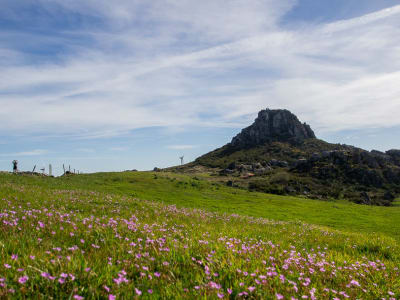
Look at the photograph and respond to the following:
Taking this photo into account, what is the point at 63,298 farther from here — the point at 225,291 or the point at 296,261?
the point at 296,261

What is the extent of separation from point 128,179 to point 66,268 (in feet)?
186

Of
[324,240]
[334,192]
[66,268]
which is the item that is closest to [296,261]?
[66,268]

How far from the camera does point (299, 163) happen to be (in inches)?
5344

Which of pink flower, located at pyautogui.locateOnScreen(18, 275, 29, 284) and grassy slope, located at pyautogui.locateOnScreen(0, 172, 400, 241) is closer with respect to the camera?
pink flower, located at pyautogui.locateOnScreen(18, 275, 29, 284)

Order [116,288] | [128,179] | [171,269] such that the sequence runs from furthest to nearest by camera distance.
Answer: [128,179], [171,269], [116,288]

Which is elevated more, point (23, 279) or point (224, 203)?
point (23, 279)

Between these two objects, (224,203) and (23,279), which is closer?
(23,279)

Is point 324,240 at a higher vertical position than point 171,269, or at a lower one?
lower

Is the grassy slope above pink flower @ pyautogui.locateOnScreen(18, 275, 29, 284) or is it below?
below

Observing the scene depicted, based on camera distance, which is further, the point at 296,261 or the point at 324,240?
the point at 324,240

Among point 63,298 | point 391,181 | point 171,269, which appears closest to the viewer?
point 63,298

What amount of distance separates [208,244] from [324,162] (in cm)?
13437

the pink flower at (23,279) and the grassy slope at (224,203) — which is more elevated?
the pink flower at (23,279)

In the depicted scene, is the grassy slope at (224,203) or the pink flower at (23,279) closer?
the pink flower at (23,279)
